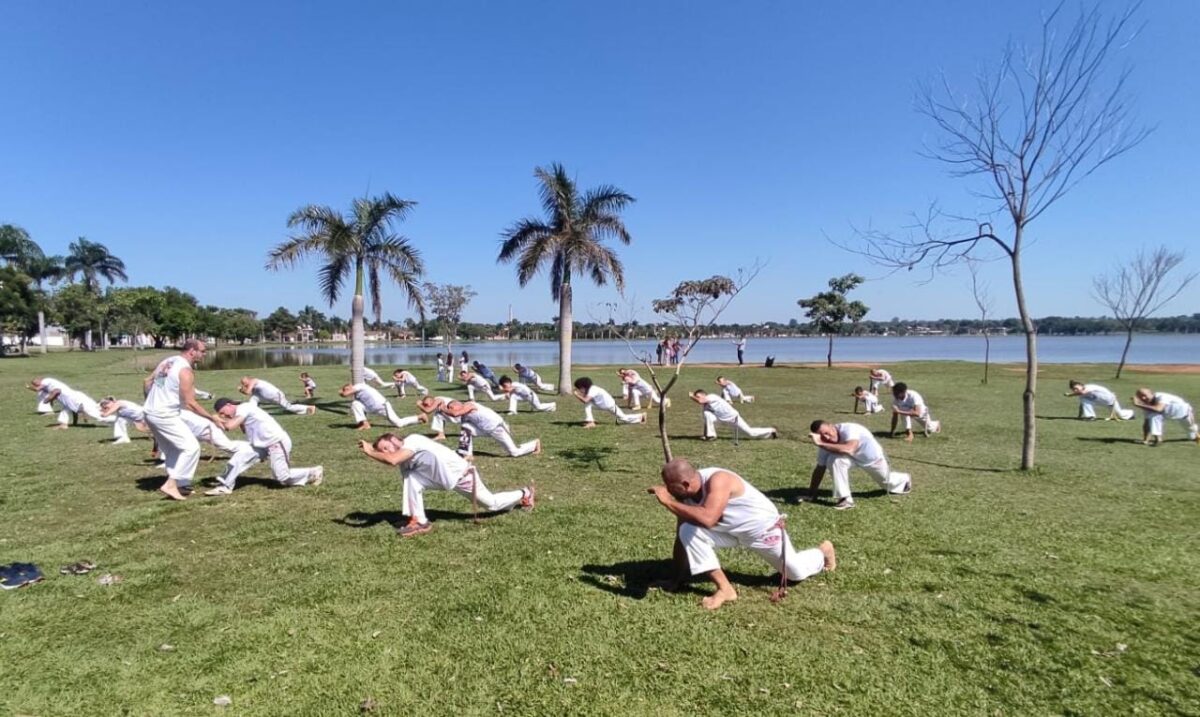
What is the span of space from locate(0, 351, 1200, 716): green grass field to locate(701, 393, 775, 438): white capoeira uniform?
107 inches

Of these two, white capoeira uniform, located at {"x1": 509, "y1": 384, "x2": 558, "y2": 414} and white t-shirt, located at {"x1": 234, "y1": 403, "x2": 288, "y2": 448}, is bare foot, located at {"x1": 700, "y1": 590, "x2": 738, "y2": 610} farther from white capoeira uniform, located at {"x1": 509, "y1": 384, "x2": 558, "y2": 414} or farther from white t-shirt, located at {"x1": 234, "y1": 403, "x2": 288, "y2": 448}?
white capoeira uniform, located at {"x1": 509, "y1": 384, "x2": 558, "y2": 414}

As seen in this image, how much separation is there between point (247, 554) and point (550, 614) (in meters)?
3.62

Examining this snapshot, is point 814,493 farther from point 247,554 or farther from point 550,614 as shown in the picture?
point 247,554

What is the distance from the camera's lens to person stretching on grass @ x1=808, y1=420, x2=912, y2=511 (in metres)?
7.92

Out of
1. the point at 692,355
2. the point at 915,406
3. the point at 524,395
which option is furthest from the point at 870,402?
the point at 692,355

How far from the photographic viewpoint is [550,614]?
4.99m

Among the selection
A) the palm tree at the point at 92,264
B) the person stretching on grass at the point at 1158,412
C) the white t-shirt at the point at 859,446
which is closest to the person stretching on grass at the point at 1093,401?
the person stretching on grass at the point at 1158,412

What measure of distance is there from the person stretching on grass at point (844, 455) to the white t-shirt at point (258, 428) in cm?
767

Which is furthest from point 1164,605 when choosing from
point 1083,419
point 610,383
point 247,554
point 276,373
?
point 276,373

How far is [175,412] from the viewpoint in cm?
849

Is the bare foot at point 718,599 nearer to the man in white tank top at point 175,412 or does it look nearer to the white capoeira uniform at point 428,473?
the white capoeira uniform at point 428,473

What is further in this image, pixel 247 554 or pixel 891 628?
pixel 247 554

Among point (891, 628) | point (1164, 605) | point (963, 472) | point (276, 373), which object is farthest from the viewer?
point (276, 373)

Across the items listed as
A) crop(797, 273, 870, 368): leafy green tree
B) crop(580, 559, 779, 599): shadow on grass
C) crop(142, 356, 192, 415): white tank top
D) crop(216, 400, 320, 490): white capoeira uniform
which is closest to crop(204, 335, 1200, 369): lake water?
crop(797, 273, 870, 368): leafy green tree
